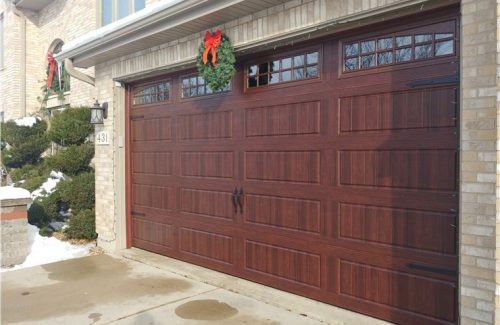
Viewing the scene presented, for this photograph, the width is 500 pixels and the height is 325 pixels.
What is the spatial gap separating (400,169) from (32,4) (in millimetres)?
12356

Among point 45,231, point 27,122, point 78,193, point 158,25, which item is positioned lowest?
point 45,231

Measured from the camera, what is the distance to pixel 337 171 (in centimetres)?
404

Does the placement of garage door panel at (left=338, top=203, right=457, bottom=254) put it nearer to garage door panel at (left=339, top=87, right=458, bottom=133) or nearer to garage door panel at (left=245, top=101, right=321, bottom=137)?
garage door panel at (left=339, top=87, right=458, bottom=133)

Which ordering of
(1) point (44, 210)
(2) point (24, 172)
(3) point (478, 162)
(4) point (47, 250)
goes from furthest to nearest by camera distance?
1. (2) point (24, 172)
2. (1) point (44, 210)
3. (4) point (47, 250)
4. (3) point (478, 162)

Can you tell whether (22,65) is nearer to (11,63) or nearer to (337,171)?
(11,63)

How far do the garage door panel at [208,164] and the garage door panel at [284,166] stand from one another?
313 millimetres

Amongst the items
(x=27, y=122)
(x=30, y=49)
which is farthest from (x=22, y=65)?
(x=27, y=122)

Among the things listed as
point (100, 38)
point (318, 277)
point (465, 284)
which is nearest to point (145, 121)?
point (100, 38)

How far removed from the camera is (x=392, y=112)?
3.66 m

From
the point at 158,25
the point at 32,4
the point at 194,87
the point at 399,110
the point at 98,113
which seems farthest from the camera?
the point at 32,4

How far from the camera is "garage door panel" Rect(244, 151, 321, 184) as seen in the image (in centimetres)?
425

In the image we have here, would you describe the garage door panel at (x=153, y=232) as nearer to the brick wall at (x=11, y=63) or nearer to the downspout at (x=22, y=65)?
the downspout at (x=22, y=65)

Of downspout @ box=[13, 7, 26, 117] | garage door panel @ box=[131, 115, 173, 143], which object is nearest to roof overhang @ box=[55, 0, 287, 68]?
garage door panel @ box=[131, 115, 173, 143]

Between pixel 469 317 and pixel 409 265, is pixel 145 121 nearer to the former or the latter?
pixel 409 265
